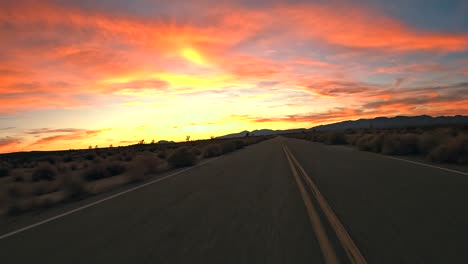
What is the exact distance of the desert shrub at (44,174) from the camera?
21.3m


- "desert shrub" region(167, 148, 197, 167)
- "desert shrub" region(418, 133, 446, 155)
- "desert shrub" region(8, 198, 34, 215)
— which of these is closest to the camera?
"desert shrub" region(8, 198, 34, 215)

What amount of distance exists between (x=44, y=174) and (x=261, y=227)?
2031cm

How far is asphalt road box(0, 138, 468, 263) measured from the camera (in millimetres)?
4387

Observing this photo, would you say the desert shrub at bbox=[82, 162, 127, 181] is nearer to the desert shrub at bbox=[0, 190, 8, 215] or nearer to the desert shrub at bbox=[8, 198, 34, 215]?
the desert shrub at bbox=[0, 190, 8, 215]

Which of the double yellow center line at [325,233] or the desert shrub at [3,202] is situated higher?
the desert shrub at [3,202]

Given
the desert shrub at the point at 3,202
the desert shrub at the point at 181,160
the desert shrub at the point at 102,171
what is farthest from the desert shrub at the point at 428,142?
the desert shrub at the point at 3,202

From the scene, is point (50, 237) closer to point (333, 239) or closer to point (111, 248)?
point (111, 248)

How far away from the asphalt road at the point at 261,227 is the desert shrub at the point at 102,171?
10124mm

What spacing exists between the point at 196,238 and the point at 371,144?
24.8 m

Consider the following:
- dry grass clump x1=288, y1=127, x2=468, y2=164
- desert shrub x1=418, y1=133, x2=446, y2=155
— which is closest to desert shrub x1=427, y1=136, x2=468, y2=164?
dry grass clump x1=288, y1=127, x2=468, y2=164

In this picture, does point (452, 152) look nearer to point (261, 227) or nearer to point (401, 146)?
point (401, 146)

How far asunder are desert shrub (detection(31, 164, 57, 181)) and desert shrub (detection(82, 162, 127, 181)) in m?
3.78

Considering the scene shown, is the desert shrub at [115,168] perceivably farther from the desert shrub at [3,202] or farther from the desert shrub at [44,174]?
the desert shrub at [3,202]

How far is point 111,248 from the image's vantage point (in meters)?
4.90
